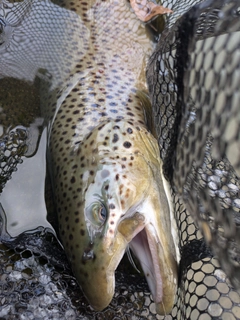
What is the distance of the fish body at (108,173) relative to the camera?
210cm

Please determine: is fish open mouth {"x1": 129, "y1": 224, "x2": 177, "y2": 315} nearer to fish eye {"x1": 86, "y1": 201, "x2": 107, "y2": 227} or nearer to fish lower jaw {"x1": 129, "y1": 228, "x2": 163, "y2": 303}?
fish lower jaw {"x1": 129, "y1": 228, "x2": 163, "y2": 303}

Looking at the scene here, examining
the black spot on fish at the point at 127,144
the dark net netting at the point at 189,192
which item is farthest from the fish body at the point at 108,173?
the dark net netting at the point at 189,192

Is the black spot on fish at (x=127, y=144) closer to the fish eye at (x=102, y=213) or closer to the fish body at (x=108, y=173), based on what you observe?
the fish body at (x=108, y=173)

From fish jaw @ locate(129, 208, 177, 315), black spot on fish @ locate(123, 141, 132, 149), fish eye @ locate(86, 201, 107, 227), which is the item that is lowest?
fish jaw @ locate(129, 208, 177, 315)

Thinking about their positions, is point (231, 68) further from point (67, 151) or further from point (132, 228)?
point (67, 151)

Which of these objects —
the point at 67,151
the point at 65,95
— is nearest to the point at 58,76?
the point at 65,95

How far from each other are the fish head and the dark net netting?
5.5 inches

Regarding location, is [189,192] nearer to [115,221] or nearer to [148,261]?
[115,221]

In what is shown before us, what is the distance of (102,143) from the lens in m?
2.42

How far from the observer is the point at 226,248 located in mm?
1352

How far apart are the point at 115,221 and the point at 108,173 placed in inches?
12.1

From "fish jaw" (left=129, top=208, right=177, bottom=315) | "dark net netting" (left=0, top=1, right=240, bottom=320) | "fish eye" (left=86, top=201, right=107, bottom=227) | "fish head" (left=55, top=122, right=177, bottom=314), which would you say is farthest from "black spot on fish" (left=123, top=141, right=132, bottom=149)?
"fish jaw" (left=129, top=208, right=177, bottom=315)

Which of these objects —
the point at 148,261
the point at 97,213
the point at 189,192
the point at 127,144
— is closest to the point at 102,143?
the point at 127,144

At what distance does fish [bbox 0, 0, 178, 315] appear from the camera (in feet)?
6.93
